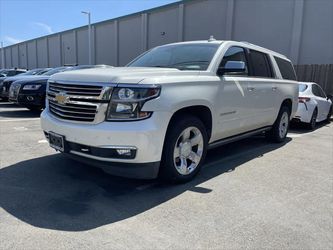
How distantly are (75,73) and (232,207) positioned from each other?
95.7 inches

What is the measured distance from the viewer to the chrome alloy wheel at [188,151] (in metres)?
4.22

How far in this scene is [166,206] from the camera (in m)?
3.67

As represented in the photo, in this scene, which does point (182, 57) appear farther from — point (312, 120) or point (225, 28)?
point (225, 28)

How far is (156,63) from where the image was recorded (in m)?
5.18

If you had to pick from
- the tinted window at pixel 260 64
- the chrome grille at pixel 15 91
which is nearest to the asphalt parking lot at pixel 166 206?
the tinted window at pixel 260 64

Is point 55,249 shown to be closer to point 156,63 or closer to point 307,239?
point 307,239

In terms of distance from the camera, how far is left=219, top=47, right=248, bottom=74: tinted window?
494 centimetres

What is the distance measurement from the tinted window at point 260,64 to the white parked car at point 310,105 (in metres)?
3.15

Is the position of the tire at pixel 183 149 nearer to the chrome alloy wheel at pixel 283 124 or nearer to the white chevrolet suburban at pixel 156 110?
the white chevrolet suburban at pixel 156 110

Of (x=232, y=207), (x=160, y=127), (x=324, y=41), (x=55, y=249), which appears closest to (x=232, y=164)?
(x=232, y=207)

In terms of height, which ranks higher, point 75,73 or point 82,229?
point 75,73

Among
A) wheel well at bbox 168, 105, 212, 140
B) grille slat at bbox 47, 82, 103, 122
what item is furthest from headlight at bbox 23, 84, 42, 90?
wheel well at bbox 168, 105, 212, 140

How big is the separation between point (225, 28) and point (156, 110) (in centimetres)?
1996

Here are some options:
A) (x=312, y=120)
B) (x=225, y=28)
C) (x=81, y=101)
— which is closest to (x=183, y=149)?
(x=81, y=101)
